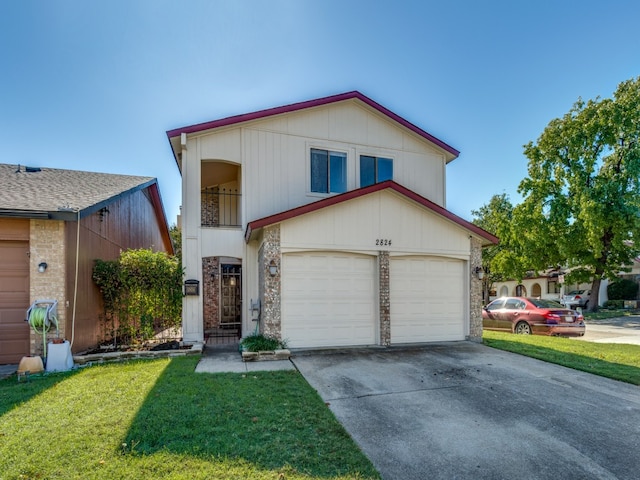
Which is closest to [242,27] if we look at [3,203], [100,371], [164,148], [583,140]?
[164,148]

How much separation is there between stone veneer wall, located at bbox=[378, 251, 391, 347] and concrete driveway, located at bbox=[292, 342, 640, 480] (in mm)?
1390

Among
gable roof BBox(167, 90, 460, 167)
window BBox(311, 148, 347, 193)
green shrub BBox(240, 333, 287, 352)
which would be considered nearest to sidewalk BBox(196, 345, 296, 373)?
green shrub BBox(240, 333, 287, 352)

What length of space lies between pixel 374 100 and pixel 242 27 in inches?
194

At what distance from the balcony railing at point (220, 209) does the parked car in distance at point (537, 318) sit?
11.1 meters

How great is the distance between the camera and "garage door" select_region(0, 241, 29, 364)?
7227mm

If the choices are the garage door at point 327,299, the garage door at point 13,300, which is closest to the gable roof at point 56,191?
the garage door at point 13,300

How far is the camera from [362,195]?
895 cm

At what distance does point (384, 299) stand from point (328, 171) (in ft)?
15.9

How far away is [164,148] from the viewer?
427 inches

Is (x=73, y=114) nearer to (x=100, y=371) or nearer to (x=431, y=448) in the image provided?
(x=100, y=371)

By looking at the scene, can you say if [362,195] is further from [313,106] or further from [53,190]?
[53,190]

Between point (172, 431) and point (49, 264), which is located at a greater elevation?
point (49, 264)

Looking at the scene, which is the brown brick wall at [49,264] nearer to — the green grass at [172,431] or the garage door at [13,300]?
the garage door at [13,300]

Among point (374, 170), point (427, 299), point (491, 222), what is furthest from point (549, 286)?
point (427, 299)
